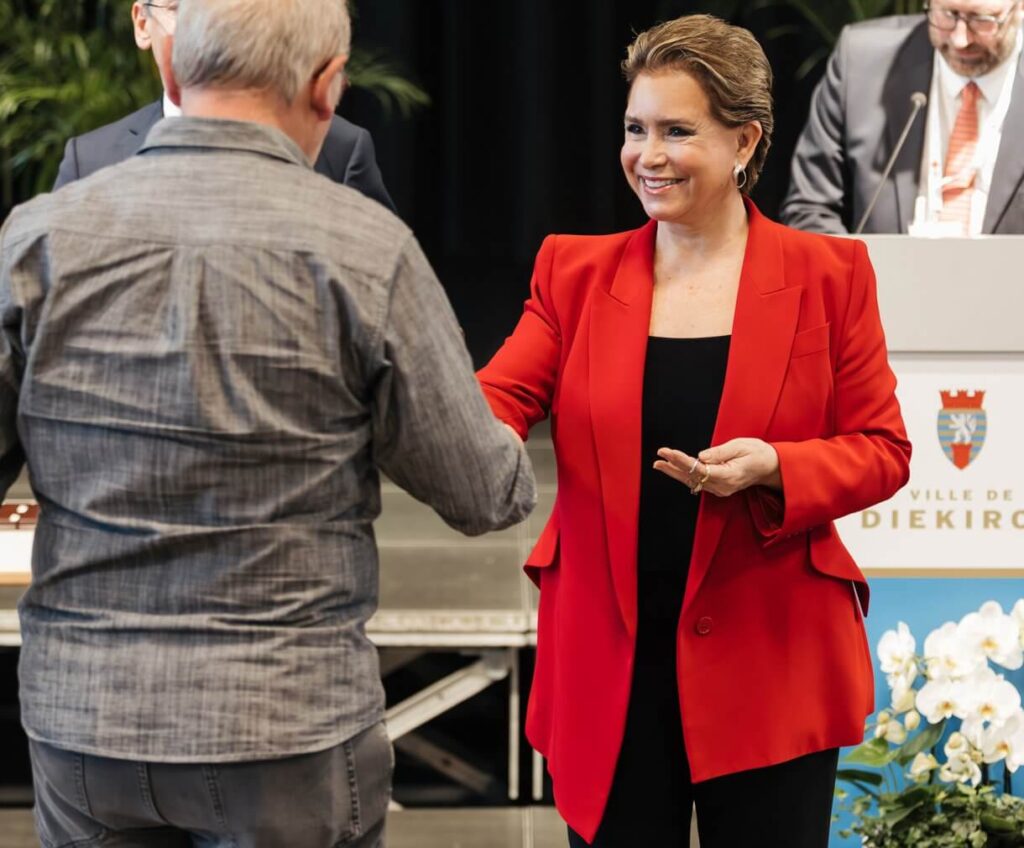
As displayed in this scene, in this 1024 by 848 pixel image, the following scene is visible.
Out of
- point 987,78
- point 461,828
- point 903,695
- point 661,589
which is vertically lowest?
point 461,828

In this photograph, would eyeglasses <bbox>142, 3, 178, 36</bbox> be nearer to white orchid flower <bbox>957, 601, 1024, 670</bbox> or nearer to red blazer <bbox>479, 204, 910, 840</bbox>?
red blazer <bbox>479, 204, 910, 840</bbox>

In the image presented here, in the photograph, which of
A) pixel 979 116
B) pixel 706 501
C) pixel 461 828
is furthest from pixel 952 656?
pixel 979 116

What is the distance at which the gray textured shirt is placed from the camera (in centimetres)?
128

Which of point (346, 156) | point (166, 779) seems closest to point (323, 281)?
point (166, 779)

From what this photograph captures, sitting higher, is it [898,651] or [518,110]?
[518,110]

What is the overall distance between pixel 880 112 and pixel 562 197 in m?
2.31

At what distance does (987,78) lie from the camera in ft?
11.8

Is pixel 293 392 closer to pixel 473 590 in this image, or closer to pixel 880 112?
pixel 473 590

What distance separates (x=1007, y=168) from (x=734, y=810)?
2034mm

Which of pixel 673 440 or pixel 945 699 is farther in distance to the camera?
pixel 945 699

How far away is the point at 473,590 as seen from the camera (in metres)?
3.69

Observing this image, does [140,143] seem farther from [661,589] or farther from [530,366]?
[661,589]

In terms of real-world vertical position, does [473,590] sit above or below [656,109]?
below

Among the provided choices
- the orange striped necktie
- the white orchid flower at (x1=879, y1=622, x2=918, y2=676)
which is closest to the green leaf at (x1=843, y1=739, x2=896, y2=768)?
the white orchid flower at (x1=879, y1=622, x2=918, y2=676)
